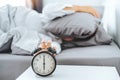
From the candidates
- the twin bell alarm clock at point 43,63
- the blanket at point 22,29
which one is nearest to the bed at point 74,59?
the blanket at point 22,29

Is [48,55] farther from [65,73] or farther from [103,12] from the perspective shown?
[103,12]

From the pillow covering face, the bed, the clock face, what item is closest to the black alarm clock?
A: the clock face

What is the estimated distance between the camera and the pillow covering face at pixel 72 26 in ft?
4.88

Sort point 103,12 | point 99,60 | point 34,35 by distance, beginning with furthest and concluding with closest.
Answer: point 103,12 → point 34,35 → point 99,60

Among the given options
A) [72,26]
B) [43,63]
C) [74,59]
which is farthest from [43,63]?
[72,26]

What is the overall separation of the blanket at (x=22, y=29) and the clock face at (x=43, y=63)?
0.34 metres

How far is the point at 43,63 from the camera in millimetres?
1062

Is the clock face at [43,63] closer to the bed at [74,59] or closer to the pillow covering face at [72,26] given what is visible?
the bed at [74,59]

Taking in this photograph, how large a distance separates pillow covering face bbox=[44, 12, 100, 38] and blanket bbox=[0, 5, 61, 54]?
0.26 feet

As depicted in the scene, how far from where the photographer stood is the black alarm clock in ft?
3.48

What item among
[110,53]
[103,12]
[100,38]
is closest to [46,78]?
[110,53]

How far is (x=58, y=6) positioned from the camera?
5.90ft

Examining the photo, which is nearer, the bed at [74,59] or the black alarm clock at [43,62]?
the black alarm clock at [43,62]

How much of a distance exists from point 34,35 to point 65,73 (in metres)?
0.50
